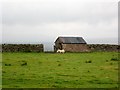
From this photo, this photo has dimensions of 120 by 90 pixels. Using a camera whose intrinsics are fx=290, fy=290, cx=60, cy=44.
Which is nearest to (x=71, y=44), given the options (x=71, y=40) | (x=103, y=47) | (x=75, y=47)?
(x=75, y=47)

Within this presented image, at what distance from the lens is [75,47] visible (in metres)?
53.3

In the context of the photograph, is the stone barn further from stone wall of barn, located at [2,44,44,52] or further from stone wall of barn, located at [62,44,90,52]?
stone wall of barn, located at [2,44,44,52]

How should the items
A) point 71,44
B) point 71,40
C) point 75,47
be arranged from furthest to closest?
point 71,40 → point 75,47 → point 71,44

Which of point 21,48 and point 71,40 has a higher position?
point 71,40

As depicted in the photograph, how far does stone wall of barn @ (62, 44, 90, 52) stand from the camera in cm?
5276

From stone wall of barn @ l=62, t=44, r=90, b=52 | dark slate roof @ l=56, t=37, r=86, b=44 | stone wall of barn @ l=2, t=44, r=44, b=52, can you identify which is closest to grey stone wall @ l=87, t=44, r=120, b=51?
stone wall of barn @ l=62, t=44, r=90, b=52

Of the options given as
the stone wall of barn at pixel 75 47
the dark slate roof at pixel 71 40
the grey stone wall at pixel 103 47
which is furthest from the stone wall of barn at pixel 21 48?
the grey stone wall at pixel 103 47

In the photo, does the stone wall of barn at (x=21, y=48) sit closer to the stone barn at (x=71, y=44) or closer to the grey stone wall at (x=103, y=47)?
the stone barn at (x=71, y=44)

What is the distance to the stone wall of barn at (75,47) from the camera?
52763 millimetres

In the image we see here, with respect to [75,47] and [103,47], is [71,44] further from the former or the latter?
[103,47]

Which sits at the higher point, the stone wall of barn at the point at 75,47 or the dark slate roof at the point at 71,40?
the dark slate roof at the point at 71,40

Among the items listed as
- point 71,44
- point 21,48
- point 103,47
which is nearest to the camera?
point 21,48

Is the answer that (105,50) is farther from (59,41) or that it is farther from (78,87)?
(78,87)

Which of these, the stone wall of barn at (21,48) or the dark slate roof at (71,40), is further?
the dark slate roof at (71,40)
